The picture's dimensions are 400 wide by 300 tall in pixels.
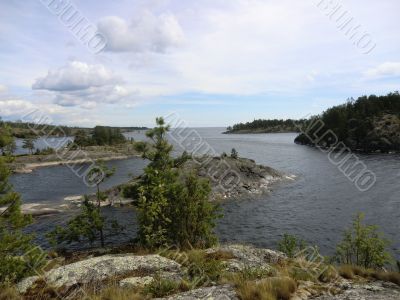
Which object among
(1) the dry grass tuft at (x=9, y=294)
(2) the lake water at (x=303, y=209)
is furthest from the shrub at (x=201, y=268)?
(2) the lake water at (x=303, y=209)

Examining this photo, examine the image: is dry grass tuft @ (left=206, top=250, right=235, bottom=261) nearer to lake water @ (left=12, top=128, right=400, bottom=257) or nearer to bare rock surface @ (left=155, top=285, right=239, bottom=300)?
bare rock surface @ (left=155, top=285, right=239, bottom=300)

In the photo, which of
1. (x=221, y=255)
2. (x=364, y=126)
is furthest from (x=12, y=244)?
(x=364, y=126)

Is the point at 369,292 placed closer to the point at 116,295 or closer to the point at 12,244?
the point at 116,295

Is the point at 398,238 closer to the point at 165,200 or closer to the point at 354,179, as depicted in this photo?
the point at 165,200

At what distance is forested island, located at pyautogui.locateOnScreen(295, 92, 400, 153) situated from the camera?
→ 127938 mm

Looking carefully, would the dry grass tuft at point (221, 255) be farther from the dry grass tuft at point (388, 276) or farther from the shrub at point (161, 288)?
the dry grass tuft at point (388, 276)

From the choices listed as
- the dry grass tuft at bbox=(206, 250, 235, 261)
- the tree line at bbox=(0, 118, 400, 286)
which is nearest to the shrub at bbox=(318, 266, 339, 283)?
the dry grass tuft at bbox=(206, 250, 235, 261)

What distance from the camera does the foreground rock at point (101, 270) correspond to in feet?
55.6

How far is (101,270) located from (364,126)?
5611 inches

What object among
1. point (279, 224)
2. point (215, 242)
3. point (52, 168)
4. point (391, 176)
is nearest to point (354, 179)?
point (391, 176)

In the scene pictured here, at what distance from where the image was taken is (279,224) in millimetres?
45844

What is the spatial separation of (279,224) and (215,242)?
2200cm

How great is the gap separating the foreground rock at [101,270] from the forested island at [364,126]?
12618cm

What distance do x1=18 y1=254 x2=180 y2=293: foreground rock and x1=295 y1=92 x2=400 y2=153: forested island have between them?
414 feet
